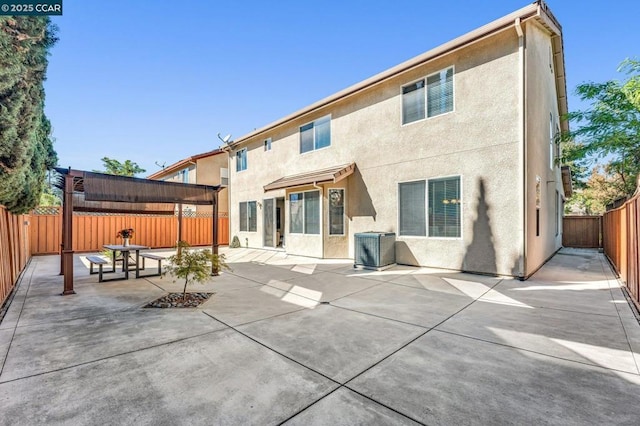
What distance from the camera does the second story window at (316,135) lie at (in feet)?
38.9

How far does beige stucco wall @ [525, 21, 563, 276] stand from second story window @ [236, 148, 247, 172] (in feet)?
43.4

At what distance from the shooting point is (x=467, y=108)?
26.0 feet

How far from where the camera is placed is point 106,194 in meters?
6.69

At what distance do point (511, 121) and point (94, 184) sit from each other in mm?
10207

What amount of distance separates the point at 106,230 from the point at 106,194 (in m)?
10.2

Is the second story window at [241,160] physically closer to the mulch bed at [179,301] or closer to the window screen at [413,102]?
the window screen at [413,102]

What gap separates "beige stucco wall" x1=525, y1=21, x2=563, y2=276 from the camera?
24.3 feet

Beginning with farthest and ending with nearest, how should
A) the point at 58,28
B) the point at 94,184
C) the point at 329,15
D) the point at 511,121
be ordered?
the point at 329,15 < the point at 511,121 < the point at 94,184 < the point at 58,28

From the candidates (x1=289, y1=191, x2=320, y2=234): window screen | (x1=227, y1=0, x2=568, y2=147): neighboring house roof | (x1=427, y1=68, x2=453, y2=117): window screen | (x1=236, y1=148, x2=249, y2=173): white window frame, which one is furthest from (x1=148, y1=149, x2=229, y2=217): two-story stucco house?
(x1=427, y1=68, x2=453, y2=117): window screen

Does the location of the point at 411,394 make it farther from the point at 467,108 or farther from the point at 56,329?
the point at 467,108

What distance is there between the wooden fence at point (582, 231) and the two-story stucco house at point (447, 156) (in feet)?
20.7

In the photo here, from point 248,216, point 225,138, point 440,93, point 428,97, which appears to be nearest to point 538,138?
point 440,93

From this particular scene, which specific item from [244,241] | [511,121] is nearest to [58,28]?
[511,121]

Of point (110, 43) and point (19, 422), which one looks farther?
point (110, 43)
